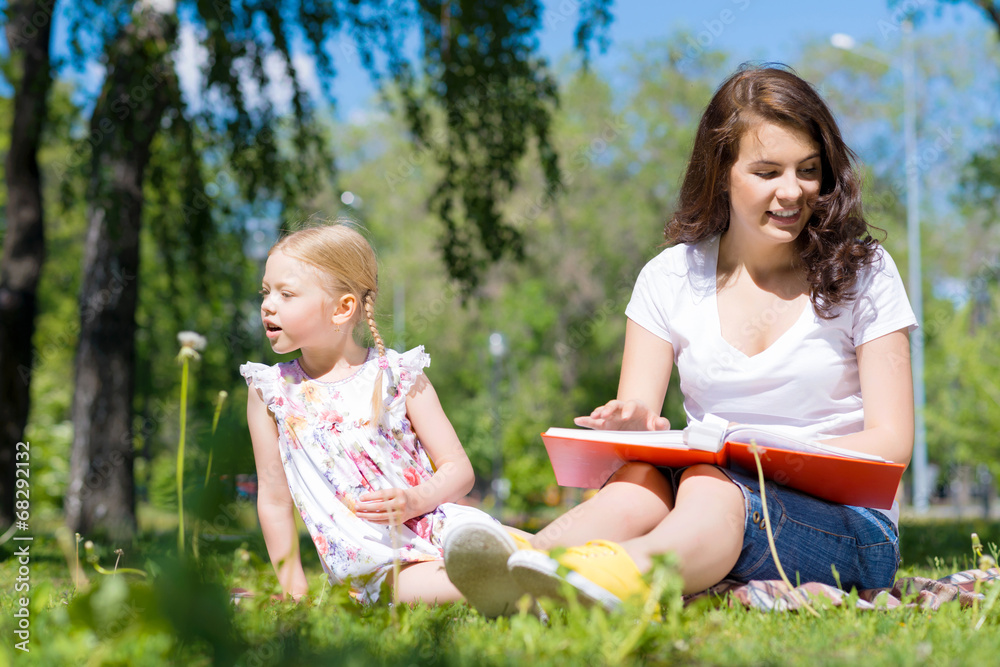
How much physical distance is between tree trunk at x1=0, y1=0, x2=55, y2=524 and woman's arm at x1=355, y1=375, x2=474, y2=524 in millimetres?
5723

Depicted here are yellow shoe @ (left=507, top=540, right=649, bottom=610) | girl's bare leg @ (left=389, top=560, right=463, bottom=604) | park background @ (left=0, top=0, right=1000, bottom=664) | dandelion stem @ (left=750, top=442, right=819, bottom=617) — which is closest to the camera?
yellow shoe @ (left=507, top=540, right=649, bottom=610)

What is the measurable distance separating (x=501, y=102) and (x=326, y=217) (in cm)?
467

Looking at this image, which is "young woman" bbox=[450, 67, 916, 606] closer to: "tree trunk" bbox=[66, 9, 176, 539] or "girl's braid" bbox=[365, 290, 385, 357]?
"girl's braid" bbox=[365, 290, 385, 357]

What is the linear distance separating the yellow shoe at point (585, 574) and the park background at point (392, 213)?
692mm

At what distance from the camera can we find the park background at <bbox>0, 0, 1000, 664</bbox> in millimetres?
5902

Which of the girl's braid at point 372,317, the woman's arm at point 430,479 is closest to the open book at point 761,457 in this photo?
the woman's arm at point 430,479

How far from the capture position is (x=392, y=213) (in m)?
29.3

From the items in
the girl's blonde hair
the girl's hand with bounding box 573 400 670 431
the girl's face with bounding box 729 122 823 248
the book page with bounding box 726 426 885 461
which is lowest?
the book page with bounding box 726 426 885 461

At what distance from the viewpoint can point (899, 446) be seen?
92.1 inches

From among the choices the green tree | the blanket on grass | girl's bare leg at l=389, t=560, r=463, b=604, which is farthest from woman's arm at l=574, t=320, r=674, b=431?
the green tree

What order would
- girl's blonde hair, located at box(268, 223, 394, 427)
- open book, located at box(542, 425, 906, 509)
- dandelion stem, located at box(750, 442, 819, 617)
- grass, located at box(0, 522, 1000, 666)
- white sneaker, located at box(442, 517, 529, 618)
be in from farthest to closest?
1. girl's blonde hair, located at box(268, 223, 394, 427)
2. open book, located at box(542, 425, 906, 509)
3. dandelion stem, located at box(750, 442, 819, 617)
4. white sneaker, located at box(442, 517, 529, 618)
5. grass, located at box(0, 522, 1000, 666)

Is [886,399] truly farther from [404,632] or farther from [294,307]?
[294,307]

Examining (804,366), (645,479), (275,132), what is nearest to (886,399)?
Result: (804,366)

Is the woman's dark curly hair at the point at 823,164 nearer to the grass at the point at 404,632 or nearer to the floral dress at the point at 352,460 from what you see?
the grass at the point at 404,632
